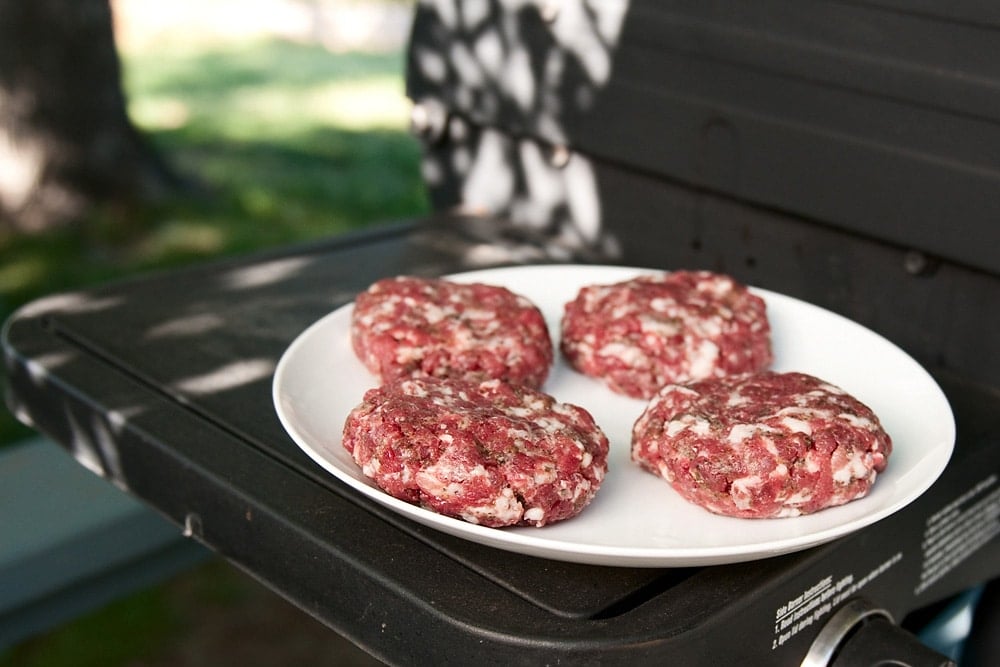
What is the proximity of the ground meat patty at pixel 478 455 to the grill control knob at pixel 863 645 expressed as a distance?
0.31 meters

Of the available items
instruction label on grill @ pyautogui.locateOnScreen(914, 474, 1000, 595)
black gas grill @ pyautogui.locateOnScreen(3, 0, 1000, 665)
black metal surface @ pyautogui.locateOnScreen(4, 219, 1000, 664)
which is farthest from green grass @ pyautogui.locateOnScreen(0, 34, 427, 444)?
instruction label on grill @ pyautogui.locateOnScreen(914, 474, 1000, 595)

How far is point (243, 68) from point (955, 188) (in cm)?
493

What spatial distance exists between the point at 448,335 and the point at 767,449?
419 mm

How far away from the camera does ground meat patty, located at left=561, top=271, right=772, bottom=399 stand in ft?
4.58

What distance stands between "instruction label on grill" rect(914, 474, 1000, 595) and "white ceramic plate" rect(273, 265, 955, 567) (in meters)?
0.17

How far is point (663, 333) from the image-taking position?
141cm

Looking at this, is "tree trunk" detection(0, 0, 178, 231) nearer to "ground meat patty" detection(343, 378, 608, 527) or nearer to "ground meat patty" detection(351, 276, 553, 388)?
"ground meat patty" detection(351, 276, 553, 388)

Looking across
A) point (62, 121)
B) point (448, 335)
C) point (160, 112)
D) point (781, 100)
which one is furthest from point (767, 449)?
point (160, 112)

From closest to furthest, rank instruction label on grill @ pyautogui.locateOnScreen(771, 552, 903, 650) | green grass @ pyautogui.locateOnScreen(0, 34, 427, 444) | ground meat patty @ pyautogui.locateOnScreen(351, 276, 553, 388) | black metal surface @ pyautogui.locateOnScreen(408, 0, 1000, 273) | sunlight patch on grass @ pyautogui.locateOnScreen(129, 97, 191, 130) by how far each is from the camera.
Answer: instruction label on grill @ pyautogui.locateOnScreen(771, 552, 903, 650), ground meat patty @ pyautogui.locateOnScreen(351, 276, 553, 388), black metal surface @ pyautogui.locateOnScreen(408, 0, 1000, 273), green grass @ pyautogui.locateOnScreen(0, 34, 427, 444), sunlight patch on grass @ pyautogui.locateOnScreen(129, 97, 191, 130)

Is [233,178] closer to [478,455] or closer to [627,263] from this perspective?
[627,263]

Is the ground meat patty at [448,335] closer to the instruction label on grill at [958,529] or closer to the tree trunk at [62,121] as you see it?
the instruction label on grill at [958,529]

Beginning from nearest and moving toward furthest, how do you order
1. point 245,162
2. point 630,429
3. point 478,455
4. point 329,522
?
point 478,455, point 329,522, point 630,429, point 245,162

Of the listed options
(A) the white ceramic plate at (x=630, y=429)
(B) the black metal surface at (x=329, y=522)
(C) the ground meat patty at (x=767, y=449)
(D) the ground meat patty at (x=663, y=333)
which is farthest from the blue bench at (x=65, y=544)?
(C) the ground meat patty at (x=767, y=449)

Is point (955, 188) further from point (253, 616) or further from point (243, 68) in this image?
point (243, 68)
